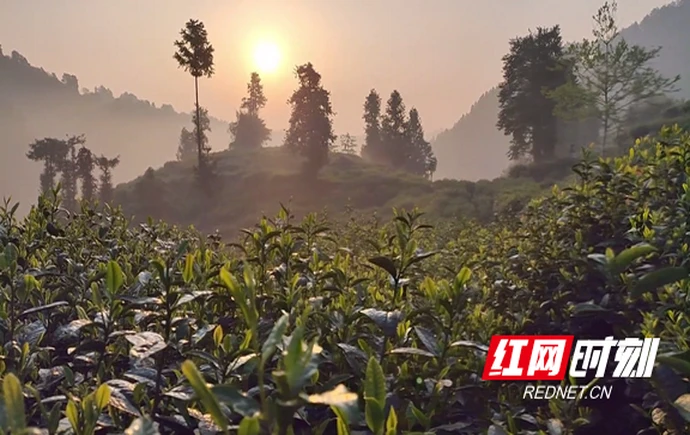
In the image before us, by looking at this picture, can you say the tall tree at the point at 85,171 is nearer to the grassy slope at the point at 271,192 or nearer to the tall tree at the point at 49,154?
the tall tree at the point at 49,154

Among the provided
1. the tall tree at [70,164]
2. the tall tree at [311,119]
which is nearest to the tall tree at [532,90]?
the tall tree at [311,119]

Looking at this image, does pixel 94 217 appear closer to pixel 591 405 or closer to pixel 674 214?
pixel 591 405

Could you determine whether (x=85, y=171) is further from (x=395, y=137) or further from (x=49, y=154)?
(x=395, y=137)

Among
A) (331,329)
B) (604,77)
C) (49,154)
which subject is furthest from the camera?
(49,154)

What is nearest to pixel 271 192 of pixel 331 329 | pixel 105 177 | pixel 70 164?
pixel 105 177

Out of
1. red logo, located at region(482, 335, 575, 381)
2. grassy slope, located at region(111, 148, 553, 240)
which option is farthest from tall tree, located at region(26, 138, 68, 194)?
red logo, located at region(482, 335, 575, 381)

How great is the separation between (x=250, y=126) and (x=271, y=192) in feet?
86.8

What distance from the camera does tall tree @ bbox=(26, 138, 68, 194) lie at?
34625 millimetres

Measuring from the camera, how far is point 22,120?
102625mm

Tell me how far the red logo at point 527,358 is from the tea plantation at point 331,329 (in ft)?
0.14

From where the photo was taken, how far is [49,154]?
116 ft

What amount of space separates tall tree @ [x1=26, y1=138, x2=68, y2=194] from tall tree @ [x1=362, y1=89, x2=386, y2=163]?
2941cm

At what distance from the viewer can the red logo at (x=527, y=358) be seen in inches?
52.2

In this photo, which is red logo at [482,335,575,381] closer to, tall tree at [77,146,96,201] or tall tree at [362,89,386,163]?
tall tree at [77,146,96,201]
